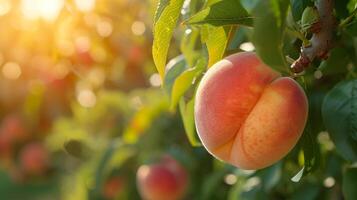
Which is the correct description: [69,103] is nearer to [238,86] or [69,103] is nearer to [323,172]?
[323,172]

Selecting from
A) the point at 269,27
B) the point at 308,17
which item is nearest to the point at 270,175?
the point at 308,17

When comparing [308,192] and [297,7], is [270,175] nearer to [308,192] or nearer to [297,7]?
[308,192]

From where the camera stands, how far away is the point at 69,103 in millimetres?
3557

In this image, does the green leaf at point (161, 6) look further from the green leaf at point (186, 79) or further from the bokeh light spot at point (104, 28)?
the bokeh light spot at point (104, 28)

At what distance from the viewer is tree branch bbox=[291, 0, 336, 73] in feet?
2.97

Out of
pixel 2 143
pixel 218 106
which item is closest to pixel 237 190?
pixel 218 106

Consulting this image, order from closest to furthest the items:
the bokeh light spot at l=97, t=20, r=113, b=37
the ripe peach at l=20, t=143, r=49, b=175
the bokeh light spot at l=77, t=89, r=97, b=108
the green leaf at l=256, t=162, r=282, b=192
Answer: the green leaf at l=256, t=162, r=282, b=192 → the bokeh light spot at l=97, t=20, r=113, b=37 → the bokeh light spot at l=77, t=89, r=97, b=108 → the ripe peach at l=20, t=143, r=49, b=175

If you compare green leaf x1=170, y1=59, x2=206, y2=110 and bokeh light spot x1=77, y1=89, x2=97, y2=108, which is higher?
green leaf x1=170, y1=59, x2=206, y2=110

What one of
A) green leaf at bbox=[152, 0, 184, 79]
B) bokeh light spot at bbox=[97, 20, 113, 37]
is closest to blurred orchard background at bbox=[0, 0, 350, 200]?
bokeh light spot at bbox=[97, 20, 113, 37]

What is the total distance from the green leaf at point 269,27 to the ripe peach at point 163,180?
152 cm

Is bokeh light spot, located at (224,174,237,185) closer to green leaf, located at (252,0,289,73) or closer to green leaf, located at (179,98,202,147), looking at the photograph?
green leaf, located at (179,98,202,147)

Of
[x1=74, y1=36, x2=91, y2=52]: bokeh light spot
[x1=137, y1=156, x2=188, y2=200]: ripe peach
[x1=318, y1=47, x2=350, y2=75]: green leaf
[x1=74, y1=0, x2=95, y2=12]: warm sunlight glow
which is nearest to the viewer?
[x1=318, y1=47, x2=350, y2=75]: green leaf

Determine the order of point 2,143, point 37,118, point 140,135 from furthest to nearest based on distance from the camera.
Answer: point 2,143 < point 37,118 < point 140,135

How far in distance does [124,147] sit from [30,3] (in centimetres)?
77
